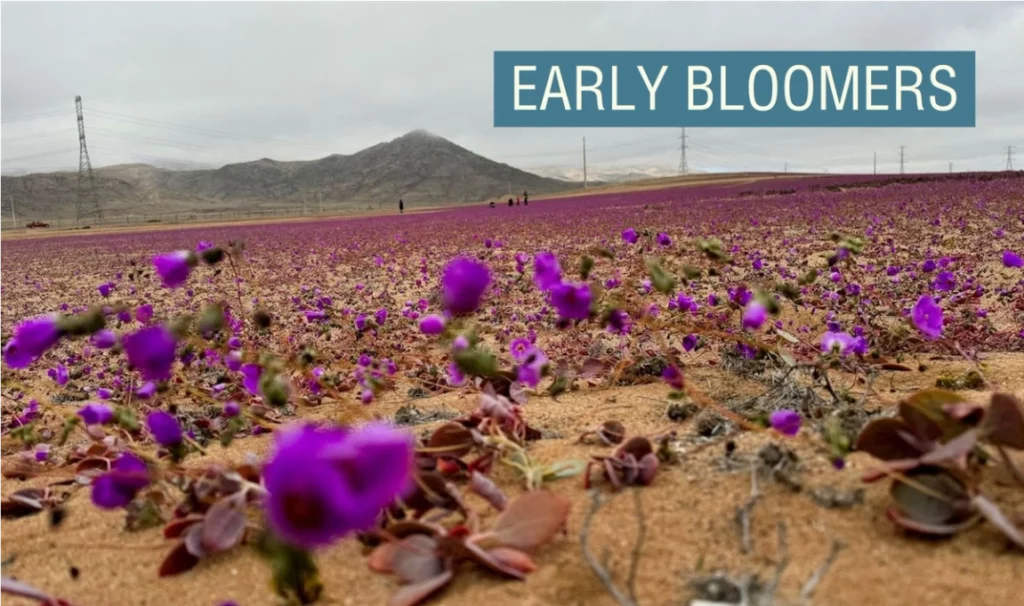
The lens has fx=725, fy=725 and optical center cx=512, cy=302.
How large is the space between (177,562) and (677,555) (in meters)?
1.02

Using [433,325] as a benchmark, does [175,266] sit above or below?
above

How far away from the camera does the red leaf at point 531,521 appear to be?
137 centimetres

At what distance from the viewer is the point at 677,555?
52.8 inches

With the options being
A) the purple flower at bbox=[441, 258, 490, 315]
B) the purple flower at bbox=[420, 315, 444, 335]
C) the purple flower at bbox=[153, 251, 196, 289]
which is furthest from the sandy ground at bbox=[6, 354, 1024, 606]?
the purple flower at bbox=[153, 251, 196, 289]

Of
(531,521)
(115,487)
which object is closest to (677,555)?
(531,521)

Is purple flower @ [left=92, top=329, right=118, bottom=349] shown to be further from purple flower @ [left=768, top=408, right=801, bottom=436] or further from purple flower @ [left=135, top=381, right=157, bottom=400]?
purple flower @ [left=768, top=408, right=801, bottom=436]

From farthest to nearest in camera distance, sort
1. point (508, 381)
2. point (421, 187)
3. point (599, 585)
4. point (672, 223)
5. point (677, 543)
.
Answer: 1. point (421, 187)
2. point (672, 223)
3. point (508, 381)
4. point (677, 543)
5. point (599, 585)

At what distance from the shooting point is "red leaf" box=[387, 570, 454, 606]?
1274 mm

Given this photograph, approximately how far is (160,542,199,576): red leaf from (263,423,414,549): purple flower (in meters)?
0.92

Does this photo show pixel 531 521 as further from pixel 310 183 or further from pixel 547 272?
pixel 310 183

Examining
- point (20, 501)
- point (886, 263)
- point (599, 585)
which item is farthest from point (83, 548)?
point (886, 263)

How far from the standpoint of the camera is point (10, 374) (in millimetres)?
5094

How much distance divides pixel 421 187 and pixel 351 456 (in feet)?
452

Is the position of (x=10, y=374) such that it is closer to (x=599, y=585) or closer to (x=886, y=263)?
(x=599, y=585)
